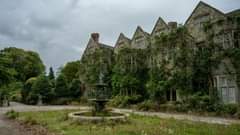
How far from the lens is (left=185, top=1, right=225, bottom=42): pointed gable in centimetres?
2369

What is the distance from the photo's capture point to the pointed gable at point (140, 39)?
1216 inches

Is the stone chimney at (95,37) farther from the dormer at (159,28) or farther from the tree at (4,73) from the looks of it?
the tree at (4,73)

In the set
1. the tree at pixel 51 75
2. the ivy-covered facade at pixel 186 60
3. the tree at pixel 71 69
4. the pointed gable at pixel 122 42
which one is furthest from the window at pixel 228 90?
the tree at pixel 51 75

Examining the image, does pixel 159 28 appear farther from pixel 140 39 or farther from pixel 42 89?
pixel 42 89

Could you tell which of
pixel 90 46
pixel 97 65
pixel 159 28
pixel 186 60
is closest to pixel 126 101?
pixel 186 60

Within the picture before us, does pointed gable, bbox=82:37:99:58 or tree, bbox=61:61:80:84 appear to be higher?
pointed gable, bbox=82:37:99:58

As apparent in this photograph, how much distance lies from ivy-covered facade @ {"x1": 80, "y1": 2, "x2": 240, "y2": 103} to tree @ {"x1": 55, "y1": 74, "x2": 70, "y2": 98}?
9.87m

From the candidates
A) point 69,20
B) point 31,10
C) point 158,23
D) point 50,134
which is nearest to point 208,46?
point 158,23

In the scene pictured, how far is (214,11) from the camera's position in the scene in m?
23.6

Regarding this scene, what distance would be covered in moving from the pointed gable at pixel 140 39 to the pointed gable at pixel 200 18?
6.27 meters

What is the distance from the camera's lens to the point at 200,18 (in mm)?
24781

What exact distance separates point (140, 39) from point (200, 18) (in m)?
8.92

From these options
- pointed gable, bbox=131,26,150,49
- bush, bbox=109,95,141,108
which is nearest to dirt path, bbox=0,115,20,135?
bush, bbox=109,95,141,108

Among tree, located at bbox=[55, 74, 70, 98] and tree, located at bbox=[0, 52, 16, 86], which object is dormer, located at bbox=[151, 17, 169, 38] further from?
tree, located at bbox=[0, 52, 16, 86]
